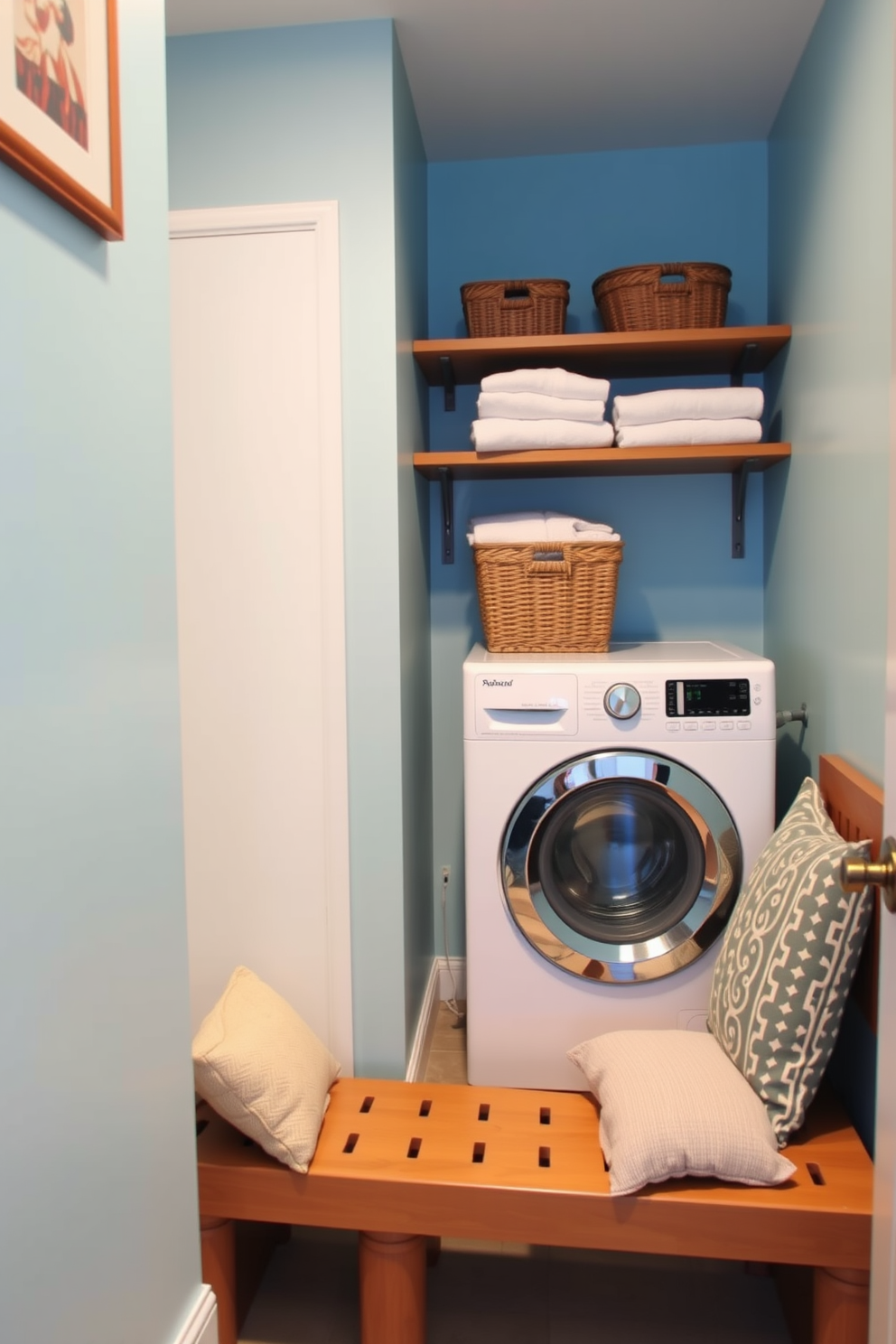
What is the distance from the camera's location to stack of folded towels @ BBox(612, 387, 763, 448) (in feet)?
7.54

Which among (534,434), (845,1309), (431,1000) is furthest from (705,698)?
(431,1000)

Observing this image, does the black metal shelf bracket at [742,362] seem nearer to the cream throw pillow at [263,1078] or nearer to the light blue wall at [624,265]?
the light blue wall at [624,265]

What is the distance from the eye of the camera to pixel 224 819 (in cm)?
221

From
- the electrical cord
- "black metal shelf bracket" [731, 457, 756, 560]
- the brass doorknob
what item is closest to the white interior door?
the electrical cord

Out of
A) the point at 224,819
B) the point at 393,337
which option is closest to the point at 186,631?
the point at 224,819

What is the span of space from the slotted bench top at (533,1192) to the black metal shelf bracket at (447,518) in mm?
1484

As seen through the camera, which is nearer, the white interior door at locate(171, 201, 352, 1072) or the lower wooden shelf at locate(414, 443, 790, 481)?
the white interior door at locate(171, 201, 352, 1072)

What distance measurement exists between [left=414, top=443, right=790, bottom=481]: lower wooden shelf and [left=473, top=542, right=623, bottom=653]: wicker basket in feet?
0.67

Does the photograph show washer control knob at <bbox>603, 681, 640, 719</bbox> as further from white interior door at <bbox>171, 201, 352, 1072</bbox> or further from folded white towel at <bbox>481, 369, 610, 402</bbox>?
folded white towel at <bbox>481, 369, 610, 402</bbox>

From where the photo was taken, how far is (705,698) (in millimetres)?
2061

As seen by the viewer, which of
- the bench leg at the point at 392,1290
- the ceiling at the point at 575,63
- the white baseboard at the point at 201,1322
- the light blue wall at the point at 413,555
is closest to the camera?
the white baseboard at the point at 201,1322

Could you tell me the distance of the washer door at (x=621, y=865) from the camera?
6.77ft

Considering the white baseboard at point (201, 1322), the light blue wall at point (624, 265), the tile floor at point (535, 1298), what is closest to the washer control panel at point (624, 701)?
the light blue wall at point (624, 265)

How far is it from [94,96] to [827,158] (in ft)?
4.97
